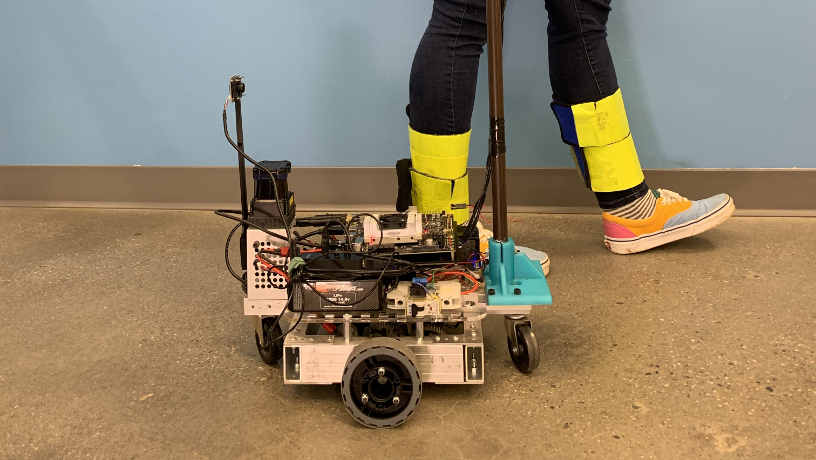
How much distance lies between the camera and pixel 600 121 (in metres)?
1.80

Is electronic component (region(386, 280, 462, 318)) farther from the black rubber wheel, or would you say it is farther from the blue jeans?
the blue jeans

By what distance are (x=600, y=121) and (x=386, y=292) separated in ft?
2.80

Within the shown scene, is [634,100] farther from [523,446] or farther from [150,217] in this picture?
[150,217]

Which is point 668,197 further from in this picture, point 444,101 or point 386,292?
point 386,292

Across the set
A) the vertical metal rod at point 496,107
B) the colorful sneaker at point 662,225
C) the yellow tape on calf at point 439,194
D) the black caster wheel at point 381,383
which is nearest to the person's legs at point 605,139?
the colorful sneaker at point 662,225

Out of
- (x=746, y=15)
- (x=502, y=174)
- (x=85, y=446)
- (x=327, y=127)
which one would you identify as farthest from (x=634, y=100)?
(x=85, y=446)

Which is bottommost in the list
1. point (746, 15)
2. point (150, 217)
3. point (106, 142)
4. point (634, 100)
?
point (150, 217)

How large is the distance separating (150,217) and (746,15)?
1896 mm

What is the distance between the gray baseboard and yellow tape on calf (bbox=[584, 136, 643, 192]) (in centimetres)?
38

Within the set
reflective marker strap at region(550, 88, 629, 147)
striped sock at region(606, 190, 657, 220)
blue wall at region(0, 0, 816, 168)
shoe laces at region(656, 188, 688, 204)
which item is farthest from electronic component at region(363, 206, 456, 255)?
blue wall at region(0, 0, 816, 168)

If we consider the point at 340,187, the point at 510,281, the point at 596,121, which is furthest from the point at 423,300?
the point at 340,187

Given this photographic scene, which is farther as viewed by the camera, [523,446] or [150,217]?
[150,217]

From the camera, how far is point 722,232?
2.08 meters

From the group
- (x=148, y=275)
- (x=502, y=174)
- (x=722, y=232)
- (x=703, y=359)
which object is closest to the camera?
(x=502, y=174)
